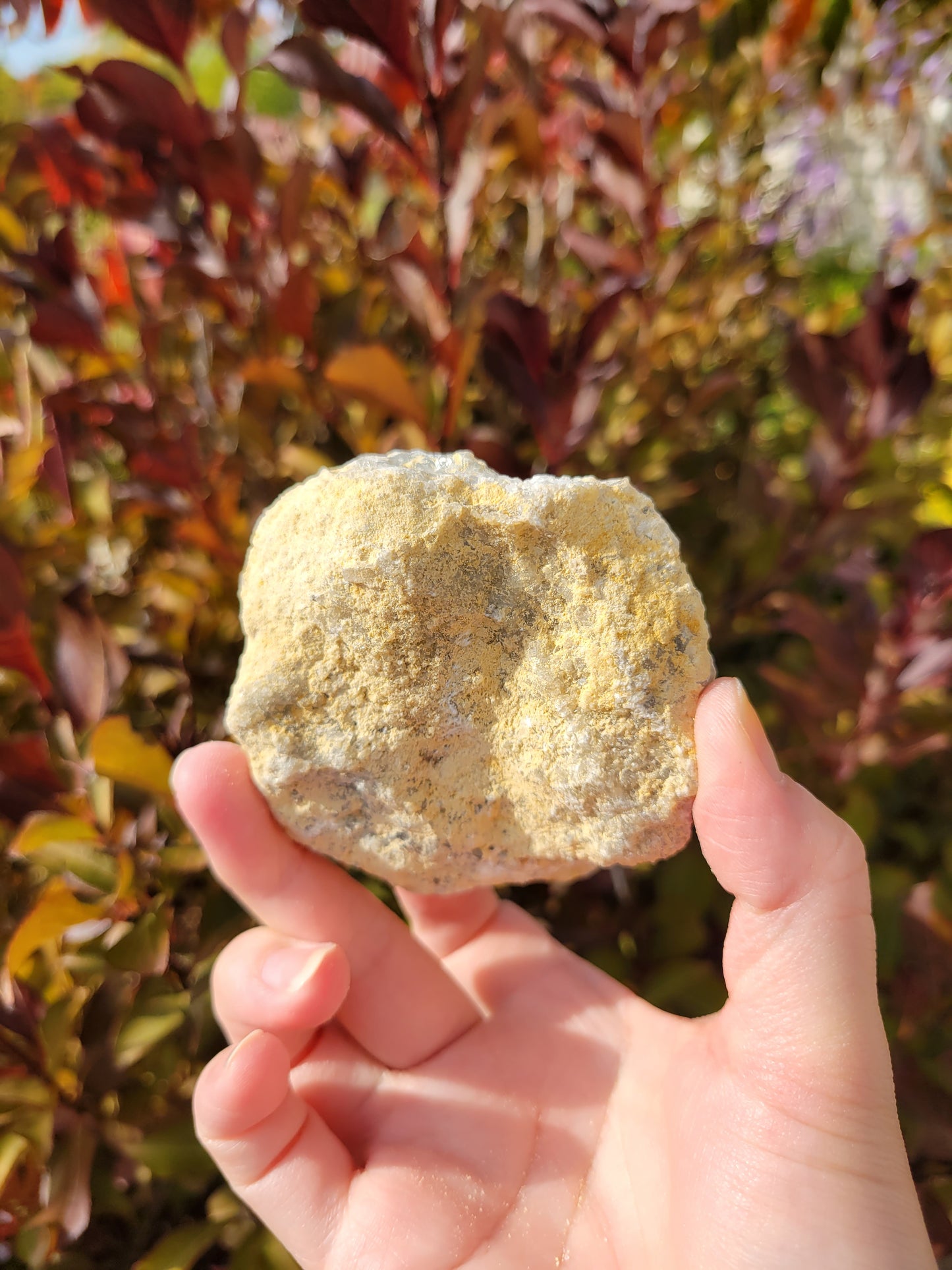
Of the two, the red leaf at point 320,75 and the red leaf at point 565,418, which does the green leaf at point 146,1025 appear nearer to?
the red leaf at point 565,418

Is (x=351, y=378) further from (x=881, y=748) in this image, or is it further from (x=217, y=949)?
(x=881, y=748)

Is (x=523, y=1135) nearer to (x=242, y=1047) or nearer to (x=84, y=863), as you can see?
(x=242, y=1047)

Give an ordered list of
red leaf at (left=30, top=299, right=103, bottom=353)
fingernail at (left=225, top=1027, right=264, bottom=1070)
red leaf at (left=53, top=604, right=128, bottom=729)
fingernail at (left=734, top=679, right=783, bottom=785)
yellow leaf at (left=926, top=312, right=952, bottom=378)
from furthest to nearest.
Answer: yellow leaf at (left=926, top=312, right=952, bottom=378), red leaf at (left=30, top=299, right=103, bottom=353), red leaf at (left=53, top=604, right=128, bottom=729), fingernail at (left=225, top=1027, right=264, bottom=1070), fingernail at (left=734, top=679, right=783, bottom=785)

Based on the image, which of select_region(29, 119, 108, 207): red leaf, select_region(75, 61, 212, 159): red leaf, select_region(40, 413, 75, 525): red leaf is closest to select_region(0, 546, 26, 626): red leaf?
select_region(40, 413, 75, 525): red leaf

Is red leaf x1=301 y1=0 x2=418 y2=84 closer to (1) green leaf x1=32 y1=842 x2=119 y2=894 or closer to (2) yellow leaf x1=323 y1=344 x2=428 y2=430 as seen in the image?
(2) yellow leaf x1=323 y1=344 x2=428 y2=430

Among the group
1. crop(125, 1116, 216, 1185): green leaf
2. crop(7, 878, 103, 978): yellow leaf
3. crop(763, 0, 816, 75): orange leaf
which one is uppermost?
crop(763, 0, 816, 75): orange leaf

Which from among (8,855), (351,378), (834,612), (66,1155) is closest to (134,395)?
(351,378)

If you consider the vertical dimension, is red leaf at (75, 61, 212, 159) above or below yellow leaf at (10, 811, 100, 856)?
above
